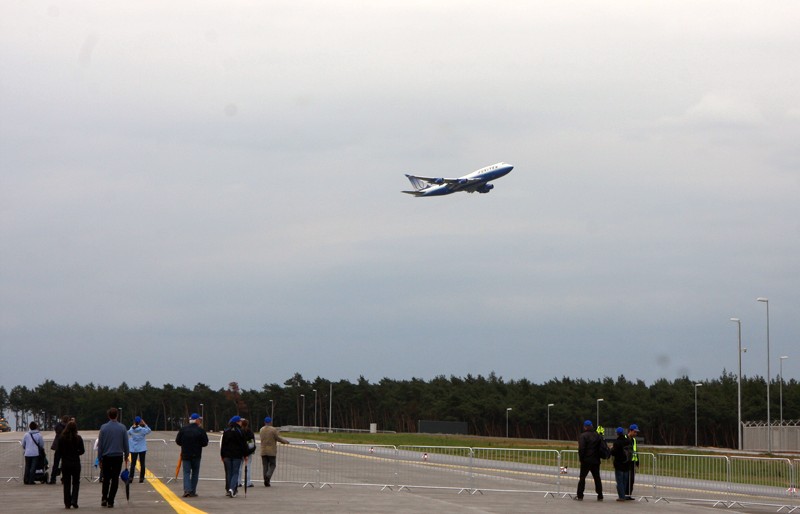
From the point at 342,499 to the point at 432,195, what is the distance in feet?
233

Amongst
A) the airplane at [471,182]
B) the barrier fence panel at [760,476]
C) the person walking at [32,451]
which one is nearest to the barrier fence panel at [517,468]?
the barrier fence panel at [760,476]

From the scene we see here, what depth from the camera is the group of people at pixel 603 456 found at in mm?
23219

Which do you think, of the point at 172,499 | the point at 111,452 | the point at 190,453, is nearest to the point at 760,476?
the point at 190,453

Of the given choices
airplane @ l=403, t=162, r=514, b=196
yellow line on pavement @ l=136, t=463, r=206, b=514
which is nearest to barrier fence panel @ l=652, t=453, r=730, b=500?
yellow line on pavement @ l=136, t=463, r=206, b=514

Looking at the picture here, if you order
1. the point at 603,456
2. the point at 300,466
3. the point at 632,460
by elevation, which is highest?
the point at 603,456

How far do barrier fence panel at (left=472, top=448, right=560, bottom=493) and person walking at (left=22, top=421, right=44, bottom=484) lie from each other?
10714 millimetres

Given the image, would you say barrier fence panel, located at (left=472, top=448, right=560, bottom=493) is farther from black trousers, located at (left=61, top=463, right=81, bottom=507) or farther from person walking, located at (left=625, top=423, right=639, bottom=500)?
black trousers, located at (left=61, top=463, right=81, bottom=507)

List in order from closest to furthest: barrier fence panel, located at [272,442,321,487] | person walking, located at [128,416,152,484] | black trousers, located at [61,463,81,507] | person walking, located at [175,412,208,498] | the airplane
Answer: black trousers, located at [61,463,81,507], person walking, located at [175,412,208,498], person walking, located at [128,416,152,484], barrier fence panel, located at [272,442,321,487], the airplane

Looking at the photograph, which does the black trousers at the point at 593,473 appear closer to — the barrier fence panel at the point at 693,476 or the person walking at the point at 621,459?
the person walking at the point at 621,459

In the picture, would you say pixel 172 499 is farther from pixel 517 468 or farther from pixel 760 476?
pixel 760 476

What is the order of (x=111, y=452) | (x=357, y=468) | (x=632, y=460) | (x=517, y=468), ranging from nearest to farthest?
(x=111, y=452) < (x=632, y=460) < (x=357, y=468) < (x=517, y=468)

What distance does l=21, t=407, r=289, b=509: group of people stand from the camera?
19312 millimetres

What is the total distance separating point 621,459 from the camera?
23.6 meters

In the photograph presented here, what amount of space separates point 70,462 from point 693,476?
16441mm
